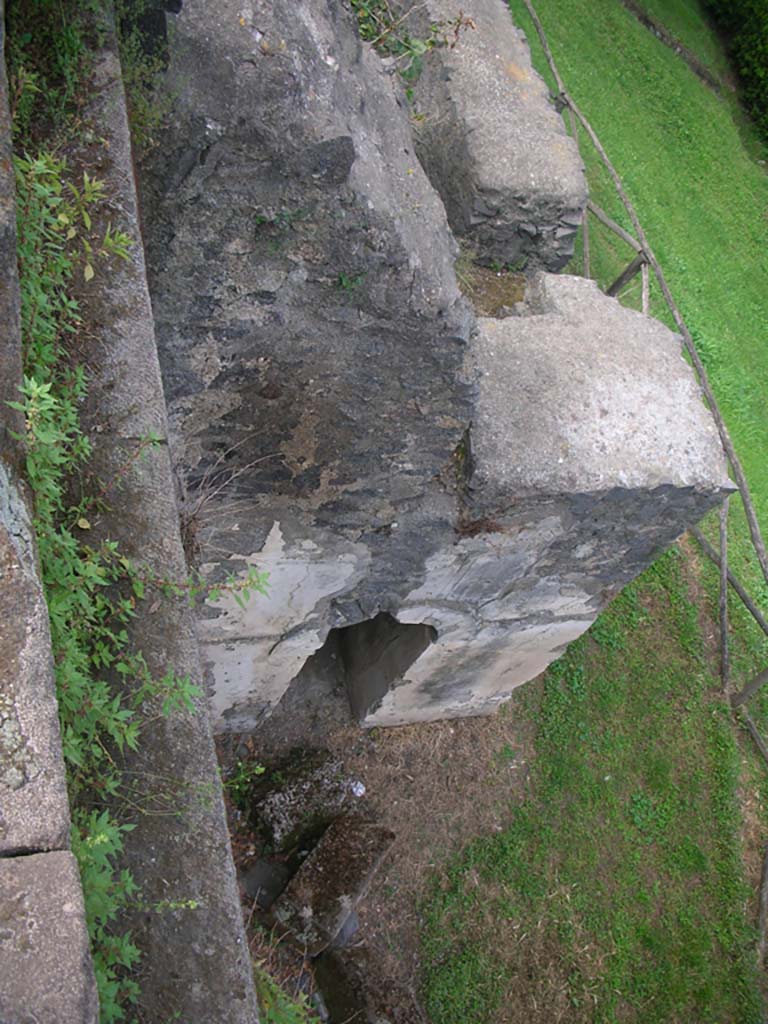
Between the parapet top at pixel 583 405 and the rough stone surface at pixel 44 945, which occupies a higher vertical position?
the rough stone surface at pixel 44 945

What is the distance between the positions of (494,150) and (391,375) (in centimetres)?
204

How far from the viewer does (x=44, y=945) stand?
3.37ft

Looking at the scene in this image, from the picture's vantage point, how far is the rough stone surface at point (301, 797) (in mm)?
4934

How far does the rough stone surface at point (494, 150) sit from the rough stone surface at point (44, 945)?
12.4 ft

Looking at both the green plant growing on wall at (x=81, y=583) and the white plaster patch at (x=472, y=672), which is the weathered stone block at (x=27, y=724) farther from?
the white plaster patch at (x=472, y=672)

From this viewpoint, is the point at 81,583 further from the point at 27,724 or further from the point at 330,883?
the point at 330,883

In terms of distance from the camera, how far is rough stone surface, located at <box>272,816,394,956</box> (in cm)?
454

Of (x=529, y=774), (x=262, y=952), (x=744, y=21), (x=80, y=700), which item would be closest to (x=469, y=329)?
(x=80, y=700)

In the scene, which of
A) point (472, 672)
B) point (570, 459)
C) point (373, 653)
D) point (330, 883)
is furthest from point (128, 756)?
point (373, 653)

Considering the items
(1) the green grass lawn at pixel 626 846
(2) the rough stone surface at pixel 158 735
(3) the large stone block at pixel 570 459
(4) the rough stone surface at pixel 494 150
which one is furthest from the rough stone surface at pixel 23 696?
(1) the green grass lawn at pixel 626 846

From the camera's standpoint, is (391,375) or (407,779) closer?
(391,375)

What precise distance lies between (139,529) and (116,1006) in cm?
79

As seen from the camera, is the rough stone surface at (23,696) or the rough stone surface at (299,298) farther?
the rough stone surface at (299,298)

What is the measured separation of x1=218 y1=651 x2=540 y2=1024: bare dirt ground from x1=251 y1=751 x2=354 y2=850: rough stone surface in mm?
107
